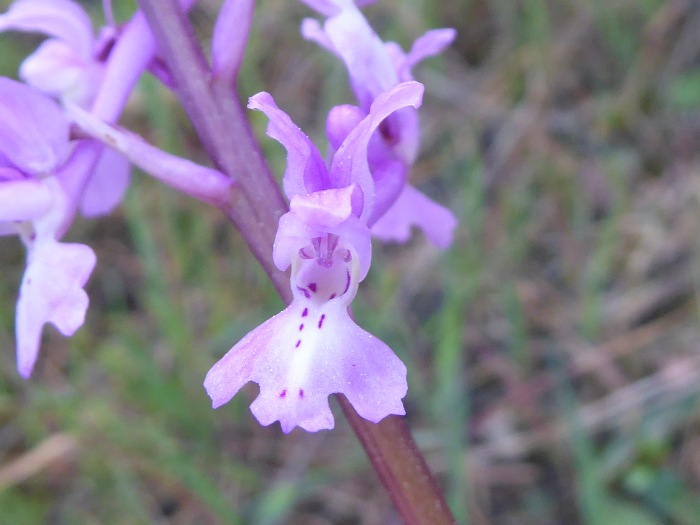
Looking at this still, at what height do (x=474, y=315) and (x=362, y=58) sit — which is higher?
(x=474, y=315)

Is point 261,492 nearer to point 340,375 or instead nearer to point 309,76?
point 340,375

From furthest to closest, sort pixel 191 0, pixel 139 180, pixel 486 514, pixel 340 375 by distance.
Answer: pixel 139 180 < pixel 486 514 < pixel 191 0 < pixel 340 375

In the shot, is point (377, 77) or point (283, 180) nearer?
point (283, 180)

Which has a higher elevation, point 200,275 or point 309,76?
point 309,76

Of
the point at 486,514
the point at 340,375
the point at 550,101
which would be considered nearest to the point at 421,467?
the point at 340,375

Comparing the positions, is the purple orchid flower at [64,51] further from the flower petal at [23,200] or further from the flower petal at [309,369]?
the flower petal at [309,369]

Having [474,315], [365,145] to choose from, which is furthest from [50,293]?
[474,315]

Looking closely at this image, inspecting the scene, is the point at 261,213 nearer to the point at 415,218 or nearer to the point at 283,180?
the point at 283,180
